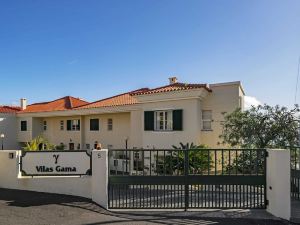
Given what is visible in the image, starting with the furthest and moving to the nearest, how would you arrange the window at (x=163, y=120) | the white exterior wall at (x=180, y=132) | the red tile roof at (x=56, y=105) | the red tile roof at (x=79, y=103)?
the red tile roof at (x=56, y=105) → the red tile roof at (x=79, y=103) → the window at (x=163, y=120) → the white exterior wall at (x=180, y=132)

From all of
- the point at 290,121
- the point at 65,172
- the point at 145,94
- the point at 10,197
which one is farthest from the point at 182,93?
the point at 10,197

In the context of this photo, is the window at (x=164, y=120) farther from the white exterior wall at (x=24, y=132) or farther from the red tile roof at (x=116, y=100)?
the white exterior wall at (x=24, y=132)

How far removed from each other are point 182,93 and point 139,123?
5083mm

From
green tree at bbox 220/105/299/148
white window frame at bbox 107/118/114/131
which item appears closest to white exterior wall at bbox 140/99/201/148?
green tree at bbox 220/105/299/148

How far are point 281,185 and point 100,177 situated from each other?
4572mm

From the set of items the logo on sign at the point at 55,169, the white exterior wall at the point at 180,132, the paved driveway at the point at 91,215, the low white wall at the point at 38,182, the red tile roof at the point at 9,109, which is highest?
the red tile roof at the point at 9,109

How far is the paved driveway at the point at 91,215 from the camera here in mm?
6488

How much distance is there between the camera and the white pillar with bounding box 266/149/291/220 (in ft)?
22.3

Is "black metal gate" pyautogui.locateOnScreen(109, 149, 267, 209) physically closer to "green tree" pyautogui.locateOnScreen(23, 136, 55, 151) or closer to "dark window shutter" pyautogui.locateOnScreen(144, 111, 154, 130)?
"green tree" pyautogui.locateOnScreen(23, 136, 55, 151)

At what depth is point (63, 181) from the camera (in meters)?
8.76

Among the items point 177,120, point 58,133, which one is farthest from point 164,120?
point 58,133

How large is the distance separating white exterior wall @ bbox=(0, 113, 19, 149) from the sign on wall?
25368mm

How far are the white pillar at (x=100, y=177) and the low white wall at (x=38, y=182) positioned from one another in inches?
18.1

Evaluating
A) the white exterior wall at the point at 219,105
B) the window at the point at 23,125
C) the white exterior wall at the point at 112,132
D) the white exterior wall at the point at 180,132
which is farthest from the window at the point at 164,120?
the window at the point at 23,125
